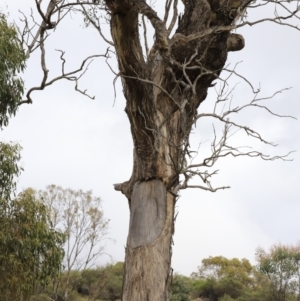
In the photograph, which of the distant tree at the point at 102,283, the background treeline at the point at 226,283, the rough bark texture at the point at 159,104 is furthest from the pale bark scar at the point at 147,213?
the distant tree at the point at 102,283

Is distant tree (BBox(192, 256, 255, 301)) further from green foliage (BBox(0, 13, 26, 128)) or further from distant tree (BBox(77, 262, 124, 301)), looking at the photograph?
green foliage (BBox(0, 13, 26, 128))

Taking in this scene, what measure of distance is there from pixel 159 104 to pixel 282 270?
1661 centimetres

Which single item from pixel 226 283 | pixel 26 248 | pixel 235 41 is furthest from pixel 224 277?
pixel 235 41

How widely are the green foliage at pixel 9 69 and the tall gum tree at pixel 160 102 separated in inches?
134

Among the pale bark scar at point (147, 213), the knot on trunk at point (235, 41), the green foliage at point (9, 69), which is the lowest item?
the pale bark scar at point (147, 213)

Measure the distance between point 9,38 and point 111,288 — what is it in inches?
578

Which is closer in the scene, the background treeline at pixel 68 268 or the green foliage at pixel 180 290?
the background treeline at pixel 68 268

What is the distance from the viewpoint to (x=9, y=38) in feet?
23.9

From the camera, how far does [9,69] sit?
7.16 m

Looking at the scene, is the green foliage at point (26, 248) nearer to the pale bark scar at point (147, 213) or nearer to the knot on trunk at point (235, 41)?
the pale bark scar at point (147, 213)

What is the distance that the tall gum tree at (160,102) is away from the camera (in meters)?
3.14

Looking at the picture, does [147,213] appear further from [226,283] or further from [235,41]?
[226,283]

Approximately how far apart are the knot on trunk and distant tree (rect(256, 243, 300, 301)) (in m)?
15.9

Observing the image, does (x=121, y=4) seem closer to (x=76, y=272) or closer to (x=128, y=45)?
(x=128, y=45)
